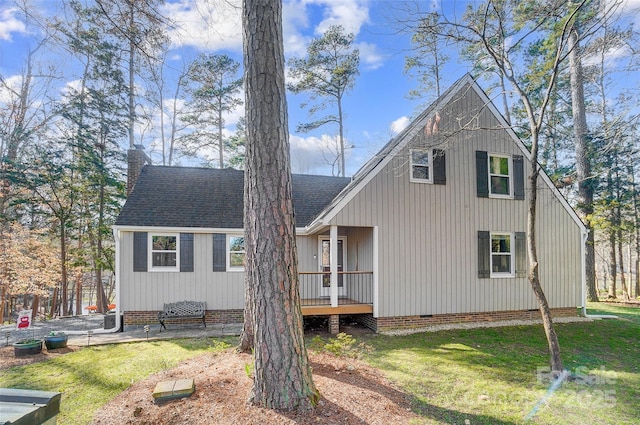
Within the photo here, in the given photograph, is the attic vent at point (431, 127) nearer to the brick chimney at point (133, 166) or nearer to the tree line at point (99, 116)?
the tree line at point (99, 116)

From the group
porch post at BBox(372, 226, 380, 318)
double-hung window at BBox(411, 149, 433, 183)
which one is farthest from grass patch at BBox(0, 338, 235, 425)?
double-hung window at BBox(411, 149, 433, 183)

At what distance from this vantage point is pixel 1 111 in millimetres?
6668

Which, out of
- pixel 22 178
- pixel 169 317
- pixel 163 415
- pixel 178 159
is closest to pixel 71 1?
pixel 163 415

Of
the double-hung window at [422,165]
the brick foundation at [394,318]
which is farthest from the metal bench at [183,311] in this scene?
the double-hung window at [422,165]

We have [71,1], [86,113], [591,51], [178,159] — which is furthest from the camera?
[178,159]

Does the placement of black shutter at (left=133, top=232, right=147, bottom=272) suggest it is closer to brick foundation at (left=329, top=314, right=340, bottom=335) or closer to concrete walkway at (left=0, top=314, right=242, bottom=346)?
concrete walkway at (left=0, top=314, right=242, bottom=346)

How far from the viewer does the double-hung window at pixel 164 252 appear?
30.7 feet

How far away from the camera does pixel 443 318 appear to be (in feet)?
29.0

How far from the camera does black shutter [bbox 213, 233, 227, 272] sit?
9.63m

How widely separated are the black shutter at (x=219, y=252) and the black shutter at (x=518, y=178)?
29.1 ft

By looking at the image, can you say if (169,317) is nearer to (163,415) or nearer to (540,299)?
(163,415)

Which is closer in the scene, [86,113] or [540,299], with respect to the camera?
[540,299]

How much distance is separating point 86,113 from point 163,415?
15.3 metres

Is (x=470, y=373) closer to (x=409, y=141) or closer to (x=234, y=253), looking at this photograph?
(x=409, y=141)
